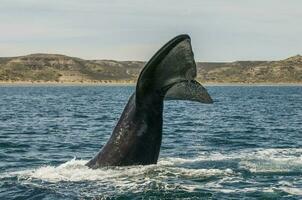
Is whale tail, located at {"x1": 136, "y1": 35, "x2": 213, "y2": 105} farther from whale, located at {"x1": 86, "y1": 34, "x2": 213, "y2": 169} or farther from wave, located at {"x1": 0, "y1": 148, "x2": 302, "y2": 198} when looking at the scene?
wave, located at {"x1": 0, "y1": 148, "x2": 302, "y2": 198}

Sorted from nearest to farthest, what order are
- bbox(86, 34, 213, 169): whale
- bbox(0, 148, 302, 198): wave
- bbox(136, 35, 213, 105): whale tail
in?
bbox(136, 35, 213, 105): whale tail, bbox(86, 34, 213, 169): whale, bbox(0, 148, 302, 198): wave

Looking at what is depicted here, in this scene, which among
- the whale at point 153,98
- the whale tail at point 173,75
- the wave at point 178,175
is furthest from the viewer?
the wave at point 178,175

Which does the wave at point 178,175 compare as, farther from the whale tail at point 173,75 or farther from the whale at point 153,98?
the whale tail at point 173,75

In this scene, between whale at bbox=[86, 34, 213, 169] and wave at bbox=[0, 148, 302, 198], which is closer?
whale at bbox=[86, 34, 213, 169]

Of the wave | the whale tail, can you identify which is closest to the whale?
the whale tail

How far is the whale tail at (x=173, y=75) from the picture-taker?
41.5ft

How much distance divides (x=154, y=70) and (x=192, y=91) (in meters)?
1.09

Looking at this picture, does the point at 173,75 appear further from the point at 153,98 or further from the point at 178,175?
the point at 178,175

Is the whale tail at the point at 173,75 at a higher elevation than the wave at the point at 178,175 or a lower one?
higher

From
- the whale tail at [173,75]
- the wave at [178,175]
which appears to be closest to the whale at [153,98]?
the whale tail at [173,75]

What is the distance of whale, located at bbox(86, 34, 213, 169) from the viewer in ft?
41.9

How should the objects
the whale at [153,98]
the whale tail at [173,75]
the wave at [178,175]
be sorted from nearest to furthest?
1. the whale tail at [173,75]
2. the whale at [153,98]
3. the wave at [178,175]

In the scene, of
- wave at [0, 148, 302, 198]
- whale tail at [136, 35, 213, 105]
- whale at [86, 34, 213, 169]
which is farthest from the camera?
wave at [0, 148, 302, 198]

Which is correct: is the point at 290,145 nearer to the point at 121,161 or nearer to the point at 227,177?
the point at 227,177
